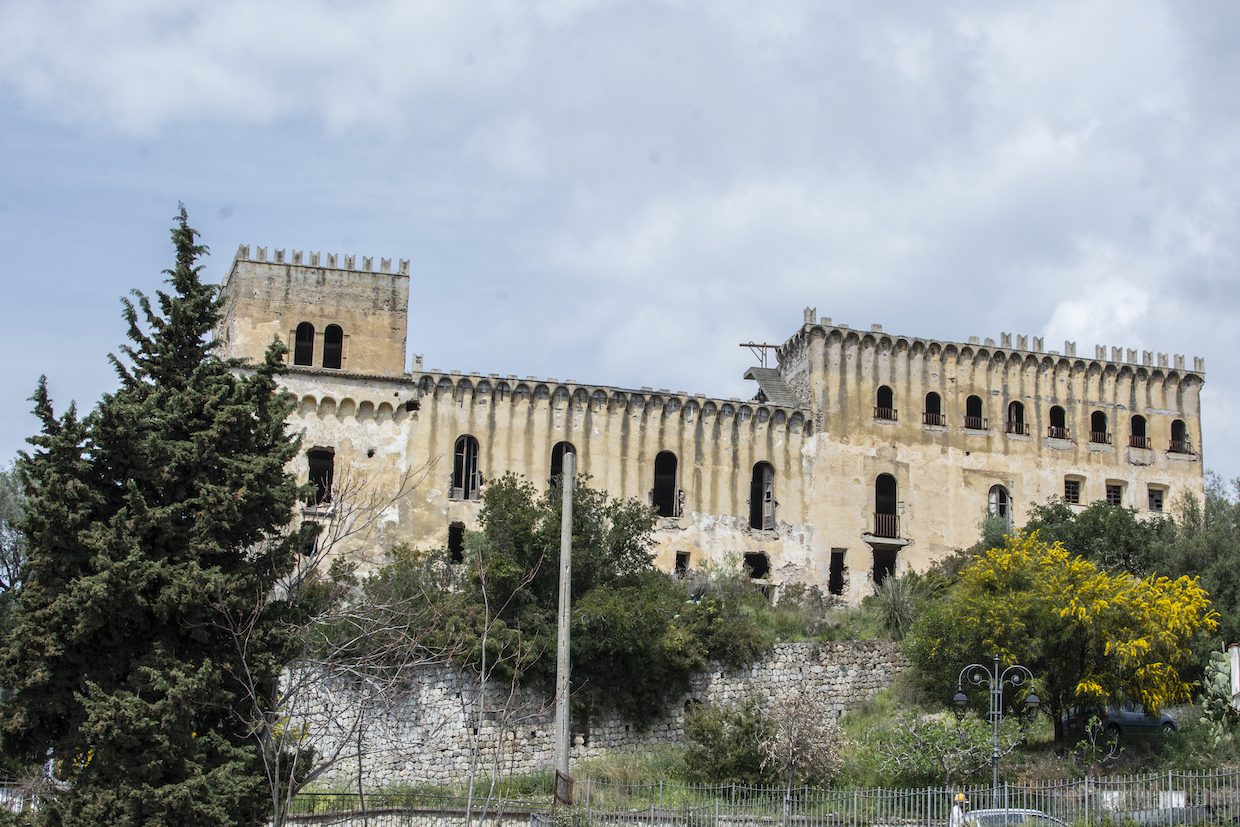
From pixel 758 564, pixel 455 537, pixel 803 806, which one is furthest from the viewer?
pixel 758 564

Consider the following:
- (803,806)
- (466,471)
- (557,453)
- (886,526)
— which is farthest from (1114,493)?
(803,806)

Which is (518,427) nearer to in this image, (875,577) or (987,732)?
(875,577)

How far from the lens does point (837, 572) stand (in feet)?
152

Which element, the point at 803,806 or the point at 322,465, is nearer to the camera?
Result: the point at 803,806

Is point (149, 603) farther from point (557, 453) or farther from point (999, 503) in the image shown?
point (999, 503)

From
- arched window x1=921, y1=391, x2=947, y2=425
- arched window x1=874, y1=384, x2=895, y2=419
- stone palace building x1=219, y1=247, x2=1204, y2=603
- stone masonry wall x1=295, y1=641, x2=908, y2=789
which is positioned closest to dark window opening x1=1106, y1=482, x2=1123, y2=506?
stone palace building x1=219, y1=247, x2=1204, y2=603

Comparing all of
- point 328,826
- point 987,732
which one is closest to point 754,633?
point 987,732

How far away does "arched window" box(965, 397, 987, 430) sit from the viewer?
48.5m

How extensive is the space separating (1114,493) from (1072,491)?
1.42 m

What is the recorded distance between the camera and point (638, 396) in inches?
1801

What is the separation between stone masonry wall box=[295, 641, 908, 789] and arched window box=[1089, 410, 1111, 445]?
53.0ft

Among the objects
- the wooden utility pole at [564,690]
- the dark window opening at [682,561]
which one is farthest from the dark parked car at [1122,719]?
the wooden utility pole at [564,690]

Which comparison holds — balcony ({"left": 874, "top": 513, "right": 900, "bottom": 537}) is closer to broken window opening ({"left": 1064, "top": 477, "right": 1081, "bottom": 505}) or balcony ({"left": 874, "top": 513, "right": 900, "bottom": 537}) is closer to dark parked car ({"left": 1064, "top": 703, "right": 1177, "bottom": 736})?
broken window opening ({"left": 1064, "top": 477, "right": 1081, "bottom": 505})

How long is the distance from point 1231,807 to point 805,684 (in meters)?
15.4
